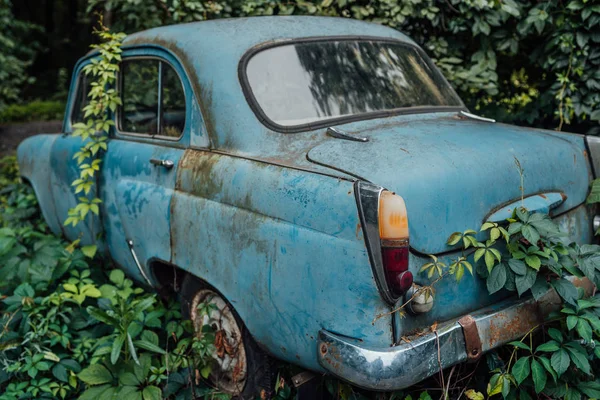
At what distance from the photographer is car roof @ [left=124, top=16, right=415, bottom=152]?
3.14m

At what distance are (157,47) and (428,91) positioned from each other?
1576 millimetres

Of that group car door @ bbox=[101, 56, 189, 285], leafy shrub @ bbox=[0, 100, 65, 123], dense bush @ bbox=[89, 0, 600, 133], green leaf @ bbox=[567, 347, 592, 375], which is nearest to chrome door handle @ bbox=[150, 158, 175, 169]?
car door @ bbox=[101, 56, 189, 285]

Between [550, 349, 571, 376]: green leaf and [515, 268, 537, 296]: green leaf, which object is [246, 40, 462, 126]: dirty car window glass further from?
[550, 349, 571, 376]: green leaf

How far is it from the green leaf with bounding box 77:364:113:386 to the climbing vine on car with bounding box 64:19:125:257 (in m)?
0.92

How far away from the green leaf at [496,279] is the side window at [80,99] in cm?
318

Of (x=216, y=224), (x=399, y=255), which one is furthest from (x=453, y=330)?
(x=216, y=224)

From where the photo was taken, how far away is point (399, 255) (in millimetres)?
2367

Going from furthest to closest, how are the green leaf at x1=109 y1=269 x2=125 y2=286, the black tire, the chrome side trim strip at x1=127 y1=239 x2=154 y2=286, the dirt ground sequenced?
the dirt ground
the green leaf at x1=109 y1=269 x2=125 y2=286
the chrome side trim strip at x1=127 y1=239 x2=154 y2=286
the black tire

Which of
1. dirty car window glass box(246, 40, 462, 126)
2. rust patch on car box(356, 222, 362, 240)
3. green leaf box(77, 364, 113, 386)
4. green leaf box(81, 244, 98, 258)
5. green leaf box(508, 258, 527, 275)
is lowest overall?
green leaf box(77, 364, 113, 386)

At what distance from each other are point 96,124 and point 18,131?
26.0ft

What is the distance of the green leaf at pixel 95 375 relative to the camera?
3.24m

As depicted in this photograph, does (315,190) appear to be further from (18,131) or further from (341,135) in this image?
(18,131)

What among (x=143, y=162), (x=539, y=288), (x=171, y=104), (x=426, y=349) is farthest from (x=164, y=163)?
(x=539, y=288)

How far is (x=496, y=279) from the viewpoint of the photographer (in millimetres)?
2588
